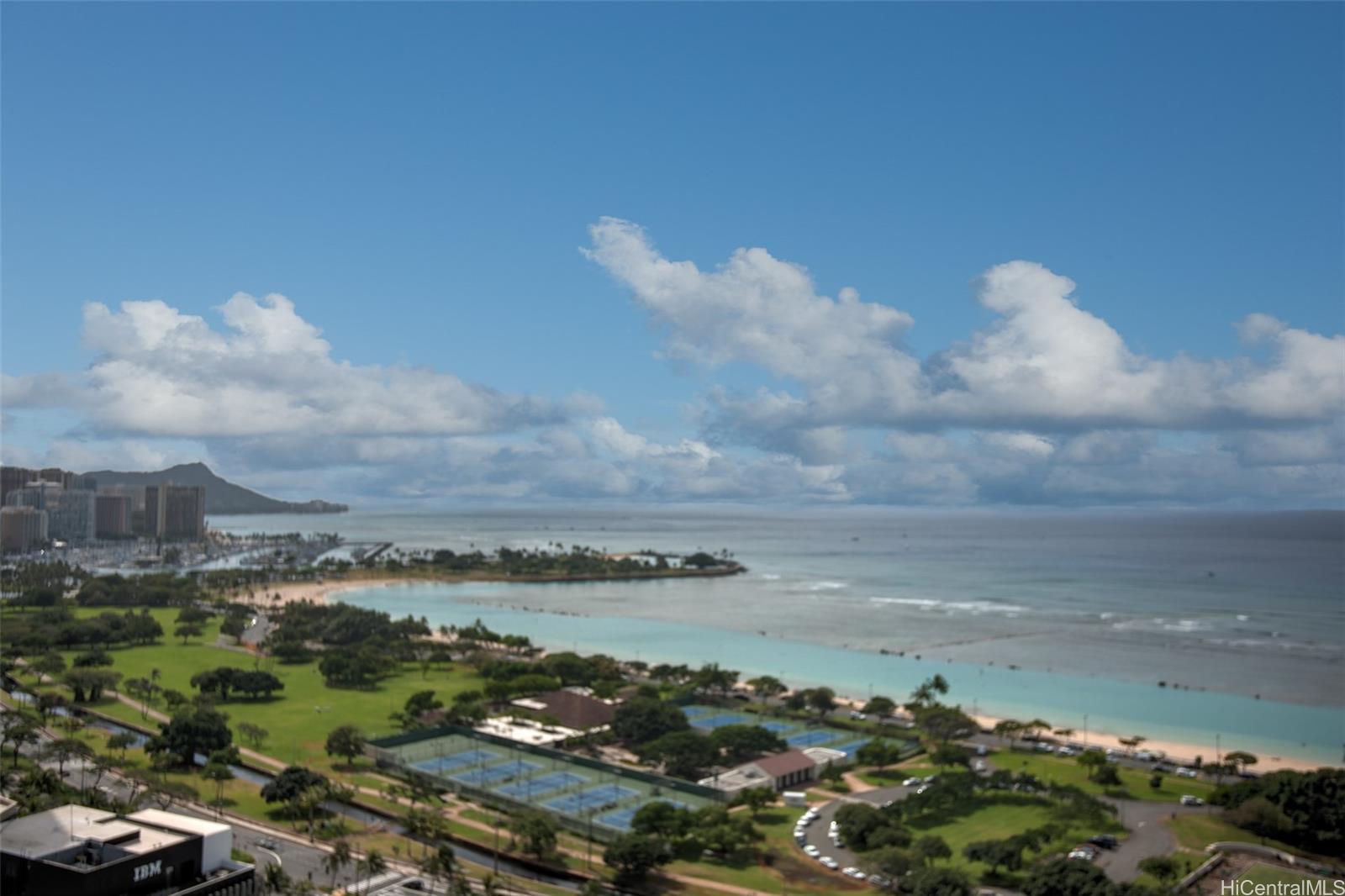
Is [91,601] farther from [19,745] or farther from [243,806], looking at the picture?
[243,806]

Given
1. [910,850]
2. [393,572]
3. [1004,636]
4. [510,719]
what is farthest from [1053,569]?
[910,850]

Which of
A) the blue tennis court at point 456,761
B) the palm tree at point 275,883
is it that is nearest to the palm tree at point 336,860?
the palm tree at point 275,883

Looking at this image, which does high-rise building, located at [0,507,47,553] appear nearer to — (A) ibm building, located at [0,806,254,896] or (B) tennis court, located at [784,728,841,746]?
(B) tennis court, located at [784,728,841,746]

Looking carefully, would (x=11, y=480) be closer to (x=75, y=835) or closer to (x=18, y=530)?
(x=18, y=530)

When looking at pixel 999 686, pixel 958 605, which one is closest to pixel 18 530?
pixel 958 605

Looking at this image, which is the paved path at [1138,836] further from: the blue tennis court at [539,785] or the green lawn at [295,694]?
the green lawn at [295,694]

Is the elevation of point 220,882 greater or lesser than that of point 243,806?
greater
